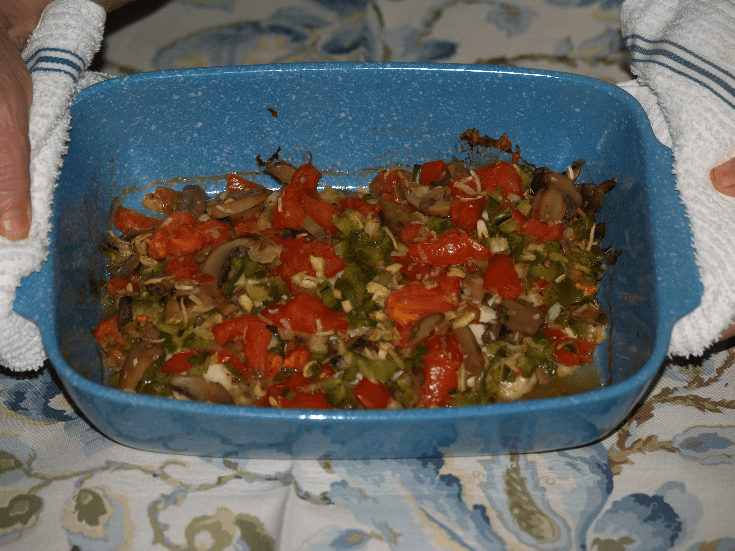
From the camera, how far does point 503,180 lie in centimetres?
132

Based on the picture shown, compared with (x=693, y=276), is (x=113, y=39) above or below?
below

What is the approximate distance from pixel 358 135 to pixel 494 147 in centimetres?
31

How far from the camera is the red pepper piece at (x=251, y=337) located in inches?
44.1

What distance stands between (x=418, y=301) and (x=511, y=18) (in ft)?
3.23

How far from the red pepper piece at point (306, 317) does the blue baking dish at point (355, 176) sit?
225 mm

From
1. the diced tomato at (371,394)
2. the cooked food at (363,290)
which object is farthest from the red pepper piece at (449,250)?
the diced tomato at (371,394)

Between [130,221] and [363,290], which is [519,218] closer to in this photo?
[363,290]

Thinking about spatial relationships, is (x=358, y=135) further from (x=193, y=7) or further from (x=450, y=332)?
(x=193, y=7)

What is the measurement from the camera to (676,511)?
1.02 meters

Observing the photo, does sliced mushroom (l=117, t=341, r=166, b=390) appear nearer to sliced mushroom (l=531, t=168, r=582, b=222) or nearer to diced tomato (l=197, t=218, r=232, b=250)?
diced tomato (l=197, t=218, r=232, b=250)

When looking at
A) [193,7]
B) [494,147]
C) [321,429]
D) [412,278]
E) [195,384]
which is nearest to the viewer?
[321,429]

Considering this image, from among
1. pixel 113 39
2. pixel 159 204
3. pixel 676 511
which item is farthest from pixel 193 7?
pixel 676 511

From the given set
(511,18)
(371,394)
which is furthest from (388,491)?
(511,18)

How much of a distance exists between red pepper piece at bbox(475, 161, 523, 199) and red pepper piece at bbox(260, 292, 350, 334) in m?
0.45
